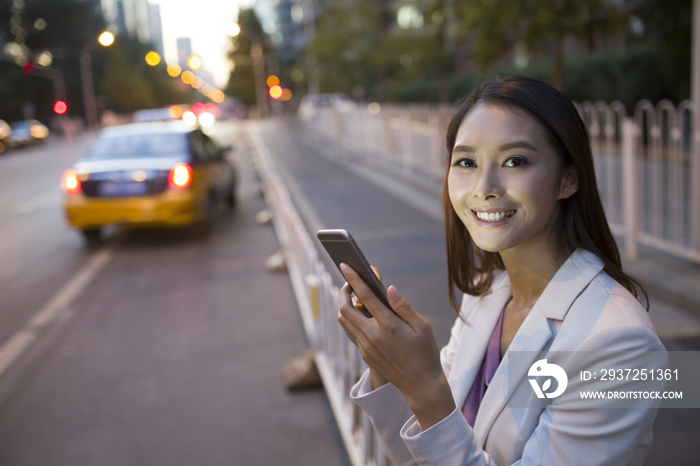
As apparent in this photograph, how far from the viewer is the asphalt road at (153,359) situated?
338cm

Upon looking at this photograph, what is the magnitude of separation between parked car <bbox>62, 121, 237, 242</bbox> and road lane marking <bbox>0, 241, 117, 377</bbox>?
0.59 meters

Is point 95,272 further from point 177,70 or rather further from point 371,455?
point 177,70

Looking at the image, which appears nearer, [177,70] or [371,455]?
[371,455]

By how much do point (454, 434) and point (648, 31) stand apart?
16975 mm

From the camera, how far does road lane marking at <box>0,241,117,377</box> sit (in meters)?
4.86

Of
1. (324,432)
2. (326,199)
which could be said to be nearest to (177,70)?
(326,199)

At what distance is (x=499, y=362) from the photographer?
1.58m

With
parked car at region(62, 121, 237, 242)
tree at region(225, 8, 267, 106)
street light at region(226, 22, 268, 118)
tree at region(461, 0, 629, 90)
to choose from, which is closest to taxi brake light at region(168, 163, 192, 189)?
parked car at region(62, 121, 237, 242)

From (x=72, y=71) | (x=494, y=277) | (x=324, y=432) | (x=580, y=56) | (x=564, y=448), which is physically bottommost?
(x=324, y=432)

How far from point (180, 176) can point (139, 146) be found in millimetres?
1011

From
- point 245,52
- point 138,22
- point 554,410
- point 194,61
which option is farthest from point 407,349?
point 138,22

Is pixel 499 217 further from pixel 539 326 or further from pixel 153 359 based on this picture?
pixel 153 359

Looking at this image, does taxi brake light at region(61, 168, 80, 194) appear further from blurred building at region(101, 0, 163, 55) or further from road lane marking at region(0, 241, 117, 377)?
blurred building at region(101, 0, 163, 55)

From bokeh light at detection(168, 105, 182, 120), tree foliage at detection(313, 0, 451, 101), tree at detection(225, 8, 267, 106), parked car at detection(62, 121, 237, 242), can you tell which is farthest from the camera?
tree at detection(225, 8, 267, 106)
